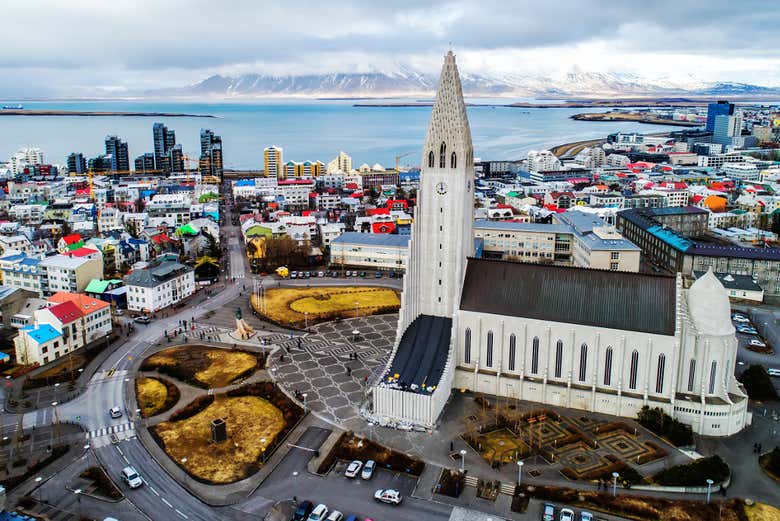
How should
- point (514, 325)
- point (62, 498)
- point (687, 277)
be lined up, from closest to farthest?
point (62, 498) < point (514, 325) < point (687, 277)

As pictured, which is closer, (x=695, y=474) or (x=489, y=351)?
(x=695, y=474)

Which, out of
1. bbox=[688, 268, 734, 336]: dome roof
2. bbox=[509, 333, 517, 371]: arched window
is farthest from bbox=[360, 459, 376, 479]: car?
bbox=[688, 268, 734, 336]: dome roof

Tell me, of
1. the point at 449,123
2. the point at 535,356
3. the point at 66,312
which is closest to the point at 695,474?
the point at 535,356

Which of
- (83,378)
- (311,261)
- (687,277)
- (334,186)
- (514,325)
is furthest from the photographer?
(334,186)

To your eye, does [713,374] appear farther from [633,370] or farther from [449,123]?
[449,123]

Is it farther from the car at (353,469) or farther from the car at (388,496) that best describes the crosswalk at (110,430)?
the car at (388,496)

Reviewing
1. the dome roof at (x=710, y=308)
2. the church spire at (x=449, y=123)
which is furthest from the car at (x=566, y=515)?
the church spire at (x=449, y=123)

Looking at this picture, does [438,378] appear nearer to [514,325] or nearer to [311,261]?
[514,325]

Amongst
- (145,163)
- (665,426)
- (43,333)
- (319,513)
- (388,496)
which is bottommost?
(319,513)

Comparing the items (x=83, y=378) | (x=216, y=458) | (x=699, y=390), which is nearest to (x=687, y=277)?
(x=699, y=390)
